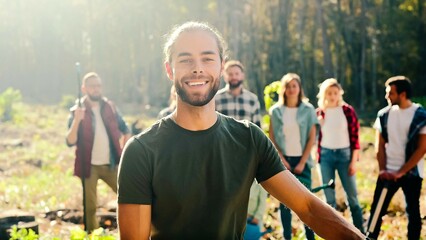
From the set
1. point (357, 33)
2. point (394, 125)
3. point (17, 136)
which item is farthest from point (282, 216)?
point (357, 33)

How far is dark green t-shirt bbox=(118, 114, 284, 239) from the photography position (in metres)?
2.12

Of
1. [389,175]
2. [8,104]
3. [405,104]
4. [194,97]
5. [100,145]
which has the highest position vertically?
[194,97]

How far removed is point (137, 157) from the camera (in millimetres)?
2121

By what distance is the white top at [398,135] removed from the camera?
634cm

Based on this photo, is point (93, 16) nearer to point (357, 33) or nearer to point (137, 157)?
point (357, 33)

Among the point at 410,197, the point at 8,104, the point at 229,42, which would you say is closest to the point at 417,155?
the point at 410,197

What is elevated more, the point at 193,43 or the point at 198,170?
the point at 193,43

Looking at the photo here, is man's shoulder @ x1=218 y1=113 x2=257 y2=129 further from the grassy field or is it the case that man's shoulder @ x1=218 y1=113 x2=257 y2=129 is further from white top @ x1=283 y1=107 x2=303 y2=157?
white top @ x1=283 y1=107 x2=303 y2=157

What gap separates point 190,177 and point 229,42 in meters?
41.4

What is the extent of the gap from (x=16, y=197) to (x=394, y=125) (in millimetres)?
7422

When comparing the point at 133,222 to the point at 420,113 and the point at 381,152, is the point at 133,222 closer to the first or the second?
the point at 420,113

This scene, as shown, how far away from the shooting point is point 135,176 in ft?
6.89

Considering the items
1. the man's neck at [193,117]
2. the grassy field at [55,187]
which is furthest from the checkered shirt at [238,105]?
the man's neck at [193,117]

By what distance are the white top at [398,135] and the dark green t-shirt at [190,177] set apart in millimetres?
4468
